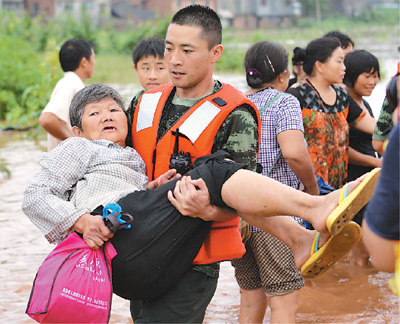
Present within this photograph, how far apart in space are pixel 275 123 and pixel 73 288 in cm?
204

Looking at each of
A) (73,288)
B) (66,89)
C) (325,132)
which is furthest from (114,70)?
(73,288)

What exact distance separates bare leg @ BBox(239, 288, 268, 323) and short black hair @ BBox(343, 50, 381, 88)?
2536 millimetres

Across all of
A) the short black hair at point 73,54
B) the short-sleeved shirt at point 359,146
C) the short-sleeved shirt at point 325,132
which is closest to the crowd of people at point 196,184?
the short-sleeved shirt at point 325,132

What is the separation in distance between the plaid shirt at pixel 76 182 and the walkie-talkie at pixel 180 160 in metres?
Result: 0.24

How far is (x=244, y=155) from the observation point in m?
3.37

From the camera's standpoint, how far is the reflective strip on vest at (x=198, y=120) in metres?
3.38

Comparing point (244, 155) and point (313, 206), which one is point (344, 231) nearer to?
point (313, 206)

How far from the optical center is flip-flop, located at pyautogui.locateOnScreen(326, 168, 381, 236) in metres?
3.03

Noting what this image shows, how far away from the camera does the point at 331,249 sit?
328 cm

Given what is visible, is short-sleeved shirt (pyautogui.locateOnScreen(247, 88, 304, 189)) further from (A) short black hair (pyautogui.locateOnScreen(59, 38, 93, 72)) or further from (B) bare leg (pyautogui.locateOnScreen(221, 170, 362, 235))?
(A) short black hair (pyautogui.locateOnScreen(59, 38, 93, 72))

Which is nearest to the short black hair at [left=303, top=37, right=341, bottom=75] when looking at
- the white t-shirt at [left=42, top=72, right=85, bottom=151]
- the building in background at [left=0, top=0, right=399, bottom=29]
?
the white t-shirt at [left=42, top=72, right=85, bottom=151]

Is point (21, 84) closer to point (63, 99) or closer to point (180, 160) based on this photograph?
point (63, 99)

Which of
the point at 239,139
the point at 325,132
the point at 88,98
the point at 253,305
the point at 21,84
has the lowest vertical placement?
the point at 21,84

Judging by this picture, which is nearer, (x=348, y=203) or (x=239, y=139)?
(x=348, y=203)
